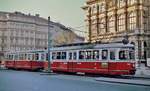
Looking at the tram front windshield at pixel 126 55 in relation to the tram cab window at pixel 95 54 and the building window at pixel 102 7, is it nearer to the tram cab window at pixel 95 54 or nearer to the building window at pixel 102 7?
the tram cab window at pixel 95 54

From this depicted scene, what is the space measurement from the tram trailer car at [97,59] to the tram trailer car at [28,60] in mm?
3178

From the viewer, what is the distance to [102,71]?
60.3 ft

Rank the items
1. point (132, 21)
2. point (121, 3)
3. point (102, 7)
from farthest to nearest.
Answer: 1. point (102, 7)
2. point (121, 3)
3. point (132, 21)

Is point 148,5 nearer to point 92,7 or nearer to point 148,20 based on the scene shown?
point 148,20

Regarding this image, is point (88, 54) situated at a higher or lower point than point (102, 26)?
lower

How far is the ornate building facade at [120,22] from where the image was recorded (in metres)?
33.1

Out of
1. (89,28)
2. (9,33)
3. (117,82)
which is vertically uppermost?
(89,28)

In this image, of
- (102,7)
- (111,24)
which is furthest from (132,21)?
(102,7)

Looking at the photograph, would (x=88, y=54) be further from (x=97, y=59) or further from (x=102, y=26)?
(x=102, y=26)

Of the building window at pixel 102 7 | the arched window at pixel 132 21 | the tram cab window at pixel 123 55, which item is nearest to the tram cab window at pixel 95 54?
the tram cab window at pixel 123 55

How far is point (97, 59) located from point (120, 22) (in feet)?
59.9

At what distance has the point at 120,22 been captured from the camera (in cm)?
3634

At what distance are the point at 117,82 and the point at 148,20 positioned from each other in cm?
2061

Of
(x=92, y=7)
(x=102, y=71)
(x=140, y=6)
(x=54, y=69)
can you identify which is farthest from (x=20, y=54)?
(x=92, y=7)
